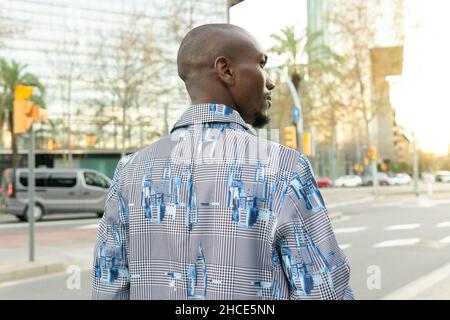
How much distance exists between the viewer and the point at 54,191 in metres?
13.7

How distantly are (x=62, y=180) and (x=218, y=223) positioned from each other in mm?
13611

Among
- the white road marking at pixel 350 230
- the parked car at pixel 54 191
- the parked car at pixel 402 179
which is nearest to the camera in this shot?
the parked car at pixel 402 179

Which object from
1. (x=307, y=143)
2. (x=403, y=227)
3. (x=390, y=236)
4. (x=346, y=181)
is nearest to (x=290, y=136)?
(x=307, y=143)

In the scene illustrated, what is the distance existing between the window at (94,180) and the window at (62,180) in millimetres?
296

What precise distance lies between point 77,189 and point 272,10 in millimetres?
12723

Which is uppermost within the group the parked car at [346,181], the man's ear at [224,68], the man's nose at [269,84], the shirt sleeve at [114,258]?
the man's ear at [224,68]

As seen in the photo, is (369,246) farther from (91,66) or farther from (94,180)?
(91,66)

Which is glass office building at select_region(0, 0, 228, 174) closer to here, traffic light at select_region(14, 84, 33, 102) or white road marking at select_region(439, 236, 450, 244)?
traffic light at select_region(14, 84, 33, 102)

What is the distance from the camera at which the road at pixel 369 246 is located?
5.07 m

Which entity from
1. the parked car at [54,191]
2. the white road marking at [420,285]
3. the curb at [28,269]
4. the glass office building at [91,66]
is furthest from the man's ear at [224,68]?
the parked car at [54,191]

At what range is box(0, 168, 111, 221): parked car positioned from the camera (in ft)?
43.7

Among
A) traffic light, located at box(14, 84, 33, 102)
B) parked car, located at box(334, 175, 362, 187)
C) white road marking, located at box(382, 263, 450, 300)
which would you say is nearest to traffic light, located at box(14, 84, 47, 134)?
traffic light, located at box(14, 84, 33, 102)

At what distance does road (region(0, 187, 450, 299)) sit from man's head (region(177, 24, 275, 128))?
1431mm

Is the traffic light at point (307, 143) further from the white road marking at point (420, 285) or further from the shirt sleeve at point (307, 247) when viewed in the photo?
the shirt sleeve at point (307, 247)
